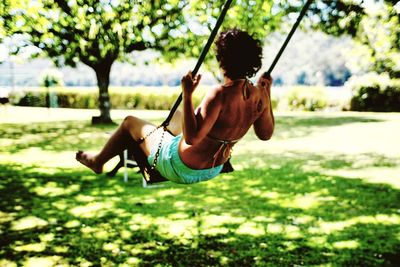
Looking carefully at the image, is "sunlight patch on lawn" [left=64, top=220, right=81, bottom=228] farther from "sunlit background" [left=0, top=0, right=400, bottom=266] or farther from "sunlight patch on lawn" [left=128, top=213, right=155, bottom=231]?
"sunlight patch on lawn" [left=128, top=213, right=155, bottom=231]

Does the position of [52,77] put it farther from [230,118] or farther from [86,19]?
[230,118]

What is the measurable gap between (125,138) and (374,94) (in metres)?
29.6

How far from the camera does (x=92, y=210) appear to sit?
7531 millimetres

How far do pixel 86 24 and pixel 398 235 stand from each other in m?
6.85

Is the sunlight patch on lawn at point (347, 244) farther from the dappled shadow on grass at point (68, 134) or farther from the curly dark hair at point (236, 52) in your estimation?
the dappled shadow on grass at point (68, 134)

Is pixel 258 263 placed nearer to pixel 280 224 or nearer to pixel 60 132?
pixel 280 224

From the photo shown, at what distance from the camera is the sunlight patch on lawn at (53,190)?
28.0 feet

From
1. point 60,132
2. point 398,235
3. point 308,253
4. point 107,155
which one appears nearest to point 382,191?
point 398,235

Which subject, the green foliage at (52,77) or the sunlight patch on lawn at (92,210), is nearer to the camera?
the sunlight patch on lawn at (92,210)

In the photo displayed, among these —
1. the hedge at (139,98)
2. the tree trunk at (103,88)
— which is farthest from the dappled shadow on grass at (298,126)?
the tree trunk at (103,88)

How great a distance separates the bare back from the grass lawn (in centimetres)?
253

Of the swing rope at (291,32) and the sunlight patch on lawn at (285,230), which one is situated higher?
the swing rope at (291,32)

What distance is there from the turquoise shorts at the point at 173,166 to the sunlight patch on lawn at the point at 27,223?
392 cm

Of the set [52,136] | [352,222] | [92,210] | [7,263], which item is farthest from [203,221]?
[52,136]
